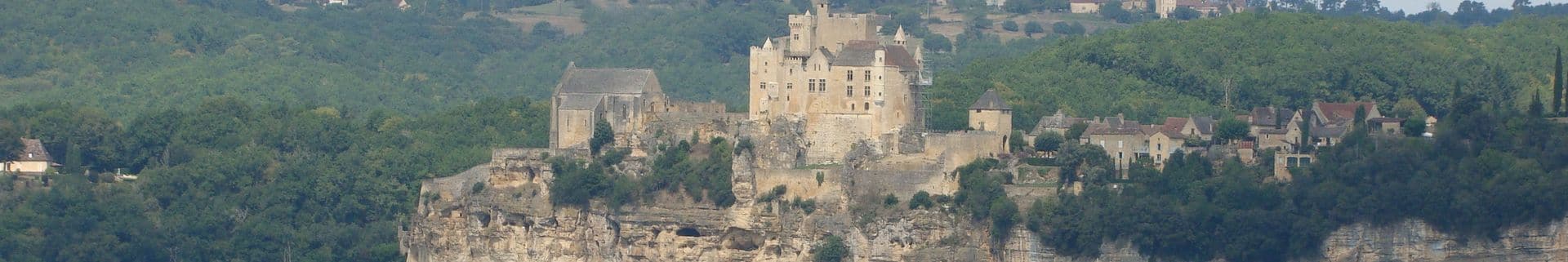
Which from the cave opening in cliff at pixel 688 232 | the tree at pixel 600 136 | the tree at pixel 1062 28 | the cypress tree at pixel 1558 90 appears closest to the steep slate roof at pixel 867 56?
the cave opening in cliff at pixel 688 232

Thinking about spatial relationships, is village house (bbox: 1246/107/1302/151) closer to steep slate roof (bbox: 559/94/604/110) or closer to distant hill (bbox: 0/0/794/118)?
steep slate roof (bbox: 559/94/604/110)

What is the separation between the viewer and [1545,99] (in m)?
112

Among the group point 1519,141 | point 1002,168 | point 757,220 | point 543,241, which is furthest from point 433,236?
point 1519,141

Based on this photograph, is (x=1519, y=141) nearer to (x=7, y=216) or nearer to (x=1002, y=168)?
(x=1002, y=168)

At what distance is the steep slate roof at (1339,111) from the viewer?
9788 cm

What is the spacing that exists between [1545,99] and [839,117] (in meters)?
25.4

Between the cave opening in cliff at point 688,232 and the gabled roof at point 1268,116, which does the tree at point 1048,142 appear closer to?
the gabled roof at point 1268,116

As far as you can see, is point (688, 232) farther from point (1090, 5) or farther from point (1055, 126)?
point (1090, 5)

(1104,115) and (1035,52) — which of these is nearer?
(1104,115)

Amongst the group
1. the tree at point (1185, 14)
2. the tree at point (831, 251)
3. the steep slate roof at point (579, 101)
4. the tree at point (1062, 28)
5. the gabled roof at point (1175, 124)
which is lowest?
the tree at point (831, 251)

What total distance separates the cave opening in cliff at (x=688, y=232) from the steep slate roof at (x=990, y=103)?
7.31 m

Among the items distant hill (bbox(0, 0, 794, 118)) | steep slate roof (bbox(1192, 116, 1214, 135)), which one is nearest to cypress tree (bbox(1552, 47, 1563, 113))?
steep slate roof (bbox(1192, 116, 1214, 135))

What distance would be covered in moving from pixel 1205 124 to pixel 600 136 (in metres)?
14.6

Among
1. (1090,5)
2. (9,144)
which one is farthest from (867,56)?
(1090,5)
